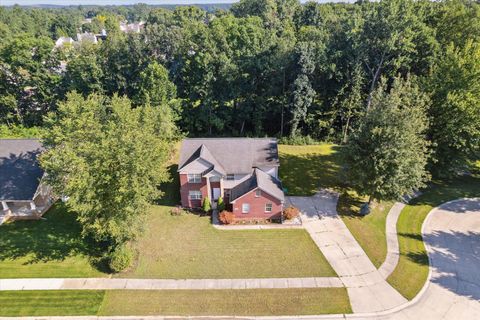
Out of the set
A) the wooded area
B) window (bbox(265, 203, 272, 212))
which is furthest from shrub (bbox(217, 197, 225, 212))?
the wooded area

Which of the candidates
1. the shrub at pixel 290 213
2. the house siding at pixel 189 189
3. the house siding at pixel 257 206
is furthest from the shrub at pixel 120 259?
the shrub at pixel 290 213

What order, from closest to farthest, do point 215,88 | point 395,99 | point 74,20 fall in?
1. point 395,99
2. point 215,88
3. point 74,20

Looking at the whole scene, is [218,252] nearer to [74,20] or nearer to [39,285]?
[39,285]

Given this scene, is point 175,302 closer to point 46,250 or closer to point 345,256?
point 46,250

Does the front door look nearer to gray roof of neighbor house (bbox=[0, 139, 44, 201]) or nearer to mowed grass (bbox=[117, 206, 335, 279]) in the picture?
mowed grass (bbox=[117, 206, 335, 279])

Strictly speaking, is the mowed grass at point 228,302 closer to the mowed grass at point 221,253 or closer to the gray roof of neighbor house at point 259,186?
the mowed grass at point 221,253

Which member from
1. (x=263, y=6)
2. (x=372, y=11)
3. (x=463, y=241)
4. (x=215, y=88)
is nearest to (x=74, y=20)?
(x=263, y=6)
